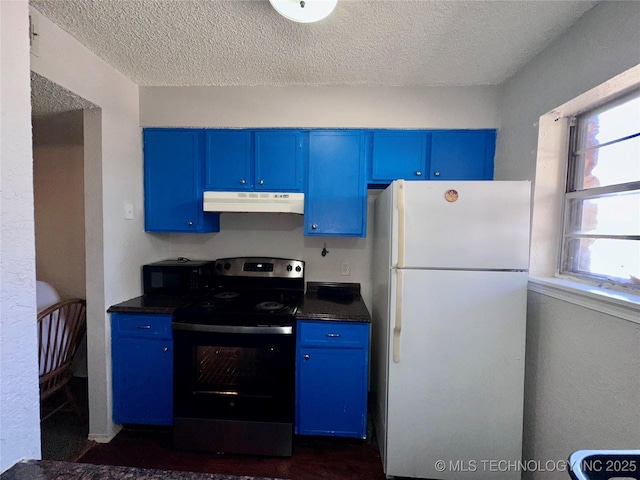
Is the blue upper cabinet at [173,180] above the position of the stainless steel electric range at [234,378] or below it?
above

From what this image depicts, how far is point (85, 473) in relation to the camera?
0.55 meters

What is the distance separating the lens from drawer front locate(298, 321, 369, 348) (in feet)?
5.75

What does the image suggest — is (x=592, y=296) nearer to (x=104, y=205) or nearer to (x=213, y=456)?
(x=213, y=456)

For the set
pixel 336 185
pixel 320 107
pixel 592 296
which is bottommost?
pixel 592 296

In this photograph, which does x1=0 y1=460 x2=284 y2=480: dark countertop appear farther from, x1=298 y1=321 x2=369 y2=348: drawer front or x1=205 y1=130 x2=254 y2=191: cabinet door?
x1=205 y1=130 x2=254 y2=191: cabinet door

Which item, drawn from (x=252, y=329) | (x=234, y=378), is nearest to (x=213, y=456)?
(x=234, y=378)

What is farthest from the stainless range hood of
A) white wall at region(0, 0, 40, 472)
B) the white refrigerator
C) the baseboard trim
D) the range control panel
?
the baseboard trim

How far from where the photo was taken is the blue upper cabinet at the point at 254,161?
206 centimetres

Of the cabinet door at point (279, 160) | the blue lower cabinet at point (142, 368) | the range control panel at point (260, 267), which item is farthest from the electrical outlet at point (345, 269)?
the blue lower cabinet at point (142, 368)

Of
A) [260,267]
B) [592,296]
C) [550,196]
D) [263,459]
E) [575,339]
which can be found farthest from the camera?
[260,267]

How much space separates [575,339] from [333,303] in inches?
52.5

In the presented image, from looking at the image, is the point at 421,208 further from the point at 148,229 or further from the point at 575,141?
the point at 148,229

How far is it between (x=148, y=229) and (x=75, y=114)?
2.93ft

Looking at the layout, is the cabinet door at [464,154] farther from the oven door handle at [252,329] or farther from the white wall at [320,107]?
the oven door handle at [252,329]
